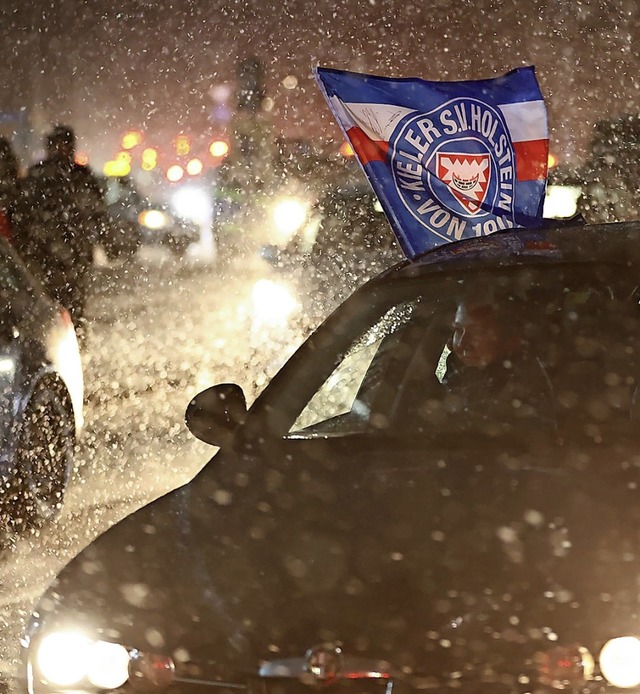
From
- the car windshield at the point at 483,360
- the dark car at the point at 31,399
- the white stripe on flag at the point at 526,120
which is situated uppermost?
the white stripe on flag at the point at 526,120

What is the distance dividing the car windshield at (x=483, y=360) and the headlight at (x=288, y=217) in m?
16.7

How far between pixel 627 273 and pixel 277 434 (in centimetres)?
109

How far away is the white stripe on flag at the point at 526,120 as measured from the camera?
6152mm

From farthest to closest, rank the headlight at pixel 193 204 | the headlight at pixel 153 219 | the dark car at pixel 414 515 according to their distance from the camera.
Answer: the headlight at pixel 193 204 < the headlight at pixel 153 219 < the dark car at pixel 414 515

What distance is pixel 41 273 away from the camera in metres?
9.45

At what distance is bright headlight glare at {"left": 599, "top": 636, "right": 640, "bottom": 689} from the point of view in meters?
2.72

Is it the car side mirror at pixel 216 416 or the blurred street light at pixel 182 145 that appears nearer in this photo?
the car side mirror at pixel 216 416

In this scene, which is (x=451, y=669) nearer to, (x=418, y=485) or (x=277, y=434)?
(x=418, y=485)

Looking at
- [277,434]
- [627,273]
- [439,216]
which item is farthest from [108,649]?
[439,216]

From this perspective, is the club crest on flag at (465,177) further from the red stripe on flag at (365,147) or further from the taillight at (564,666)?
the taillight at (564,666)

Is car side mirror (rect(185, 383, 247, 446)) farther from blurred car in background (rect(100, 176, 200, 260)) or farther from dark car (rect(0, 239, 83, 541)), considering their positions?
blurred car in background (rect(100, 176, 200, 260))

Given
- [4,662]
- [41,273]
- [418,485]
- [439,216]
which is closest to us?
[418,485]

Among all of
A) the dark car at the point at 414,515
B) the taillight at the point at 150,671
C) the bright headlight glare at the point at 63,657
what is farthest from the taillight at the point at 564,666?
the bright headlight glare at the point at 63,657

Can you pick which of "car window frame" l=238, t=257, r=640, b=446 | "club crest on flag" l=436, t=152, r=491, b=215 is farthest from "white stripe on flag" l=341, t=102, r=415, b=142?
"car window frame" l=238, t=257, r=640, b=446
